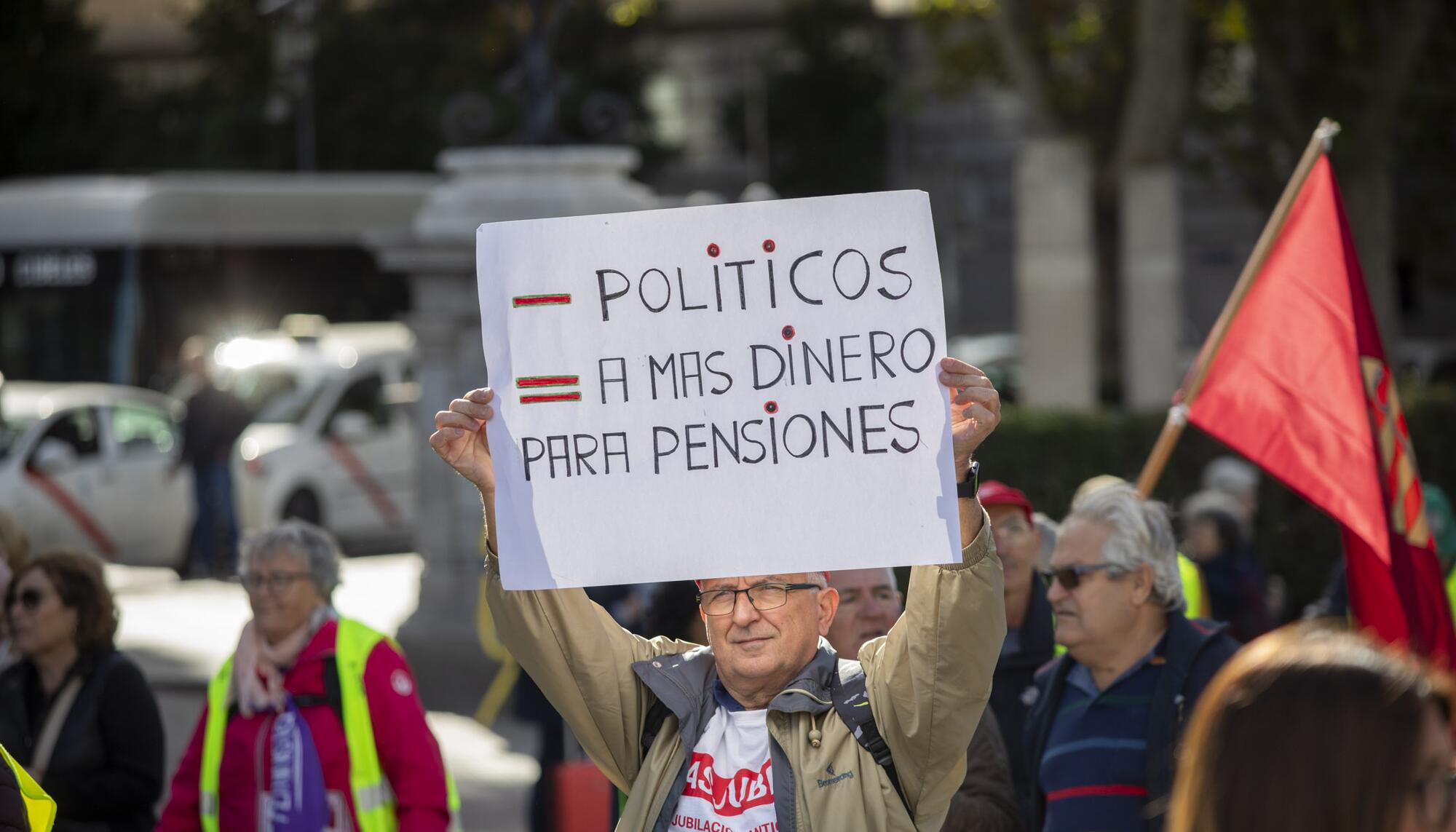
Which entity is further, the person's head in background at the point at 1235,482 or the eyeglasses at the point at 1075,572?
the person's head in background at the point at 1235,482

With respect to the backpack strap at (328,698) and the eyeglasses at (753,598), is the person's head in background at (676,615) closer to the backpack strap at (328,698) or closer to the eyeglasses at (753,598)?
the backpack strap at (328,698)

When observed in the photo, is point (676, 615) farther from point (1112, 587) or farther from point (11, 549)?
point (11, 549)

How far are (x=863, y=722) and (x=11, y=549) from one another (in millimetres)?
3531

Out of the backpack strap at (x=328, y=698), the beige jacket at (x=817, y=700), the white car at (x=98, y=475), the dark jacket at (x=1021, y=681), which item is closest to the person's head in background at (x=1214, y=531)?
the dark jacket at (x=1021, y=681)

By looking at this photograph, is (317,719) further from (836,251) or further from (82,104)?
(82,104)

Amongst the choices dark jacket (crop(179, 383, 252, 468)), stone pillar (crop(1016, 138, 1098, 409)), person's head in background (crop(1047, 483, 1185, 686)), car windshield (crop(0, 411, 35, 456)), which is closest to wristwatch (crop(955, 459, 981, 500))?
person's head in background (crop(1047, 483, 1185, 686))

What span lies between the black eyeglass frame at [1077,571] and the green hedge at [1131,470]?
7133 mm

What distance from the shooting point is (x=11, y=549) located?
570 cm

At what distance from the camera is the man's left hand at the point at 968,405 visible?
305 centimetres

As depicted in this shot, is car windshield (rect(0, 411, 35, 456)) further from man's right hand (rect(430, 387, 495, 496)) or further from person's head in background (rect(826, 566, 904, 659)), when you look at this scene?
man's right hand (rect(430, 387, 495, 496))

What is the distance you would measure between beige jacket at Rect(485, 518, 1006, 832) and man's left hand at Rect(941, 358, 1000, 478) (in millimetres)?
134

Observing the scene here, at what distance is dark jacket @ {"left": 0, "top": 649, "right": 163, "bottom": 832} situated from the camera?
4.78 m

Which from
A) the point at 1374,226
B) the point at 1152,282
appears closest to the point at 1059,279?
the point at 1152,282

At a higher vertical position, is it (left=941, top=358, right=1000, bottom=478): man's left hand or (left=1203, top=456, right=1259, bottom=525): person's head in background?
(left=941, top=358, right=1000, bottom=478): man's left hand
